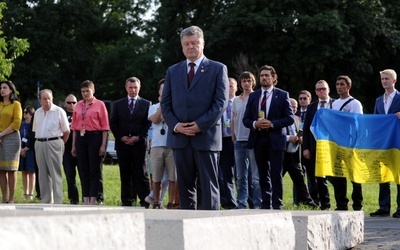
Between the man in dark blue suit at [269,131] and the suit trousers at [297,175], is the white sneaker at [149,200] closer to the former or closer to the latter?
the man in dark blue suit at [269,131]

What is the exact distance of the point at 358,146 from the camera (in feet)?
44.2

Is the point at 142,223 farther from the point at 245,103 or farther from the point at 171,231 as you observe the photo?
the point at 245,103

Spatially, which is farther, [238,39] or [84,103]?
[238,39]

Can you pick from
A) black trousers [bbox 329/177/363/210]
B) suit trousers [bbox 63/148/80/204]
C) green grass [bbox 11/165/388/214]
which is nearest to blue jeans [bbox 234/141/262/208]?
green grass [bbox 11/165/388/214]

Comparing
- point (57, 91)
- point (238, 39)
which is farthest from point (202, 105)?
point (57, 91)

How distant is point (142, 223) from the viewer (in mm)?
4949

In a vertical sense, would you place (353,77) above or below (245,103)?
above

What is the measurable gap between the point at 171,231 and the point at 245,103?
9.21 metres

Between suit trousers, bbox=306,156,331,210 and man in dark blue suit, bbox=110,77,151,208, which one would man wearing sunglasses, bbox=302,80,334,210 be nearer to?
suit trousers, bbox=306,156,331,210

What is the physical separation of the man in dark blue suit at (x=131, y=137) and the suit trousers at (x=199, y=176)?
215 inches

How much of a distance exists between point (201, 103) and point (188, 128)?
330 millimetres

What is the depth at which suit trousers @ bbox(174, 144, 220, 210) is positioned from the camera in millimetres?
9180

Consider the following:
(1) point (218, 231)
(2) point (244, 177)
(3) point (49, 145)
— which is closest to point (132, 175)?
(3) point (49, 145)

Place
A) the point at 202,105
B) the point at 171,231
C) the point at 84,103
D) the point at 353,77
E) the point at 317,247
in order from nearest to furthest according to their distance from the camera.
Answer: the point at 171,231 < the point at 317,247 < the point at 202,105 < the point at 84,103 < the point at 353,77
